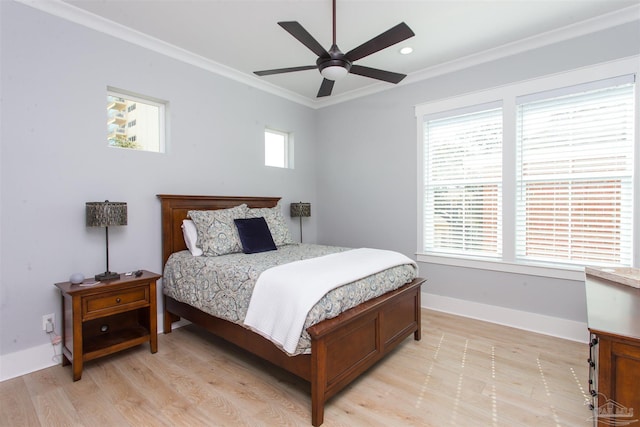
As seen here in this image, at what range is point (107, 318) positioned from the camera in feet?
9.12

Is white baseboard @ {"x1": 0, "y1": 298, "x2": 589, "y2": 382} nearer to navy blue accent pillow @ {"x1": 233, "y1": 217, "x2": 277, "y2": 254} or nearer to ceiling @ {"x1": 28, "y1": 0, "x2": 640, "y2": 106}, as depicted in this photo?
navy blue accent pillow @ {"x1": 233, "y1": 217, "x2": 277, "y2": 254}

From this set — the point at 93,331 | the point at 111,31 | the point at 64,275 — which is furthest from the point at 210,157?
the point at 93,331

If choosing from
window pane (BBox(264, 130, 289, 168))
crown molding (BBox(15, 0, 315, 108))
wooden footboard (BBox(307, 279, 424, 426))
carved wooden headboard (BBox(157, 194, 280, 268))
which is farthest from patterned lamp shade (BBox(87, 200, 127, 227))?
window pane (BBox(264, 130, 289, 168))

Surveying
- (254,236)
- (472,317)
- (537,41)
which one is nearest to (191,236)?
(254,236)

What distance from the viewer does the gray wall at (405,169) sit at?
2.94 metres

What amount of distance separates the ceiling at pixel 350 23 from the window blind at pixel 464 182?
28.4 inches

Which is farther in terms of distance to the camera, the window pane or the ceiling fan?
the window pane

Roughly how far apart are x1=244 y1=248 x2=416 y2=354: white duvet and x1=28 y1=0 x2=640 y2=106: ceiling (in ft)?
6.94

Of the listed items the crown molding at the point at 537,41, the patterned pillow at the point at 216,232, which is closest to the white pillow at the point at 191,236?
the patterned pillow at the point at 216,232

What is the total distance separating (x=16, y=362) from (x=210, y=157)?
2433mm

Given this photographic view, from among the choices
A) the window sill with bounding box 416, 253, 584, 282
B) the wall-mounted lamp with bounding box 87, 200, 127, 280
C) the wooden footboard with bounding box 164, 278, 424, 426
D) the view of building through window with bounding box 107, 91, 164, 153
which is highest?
the view of building through window with bounding box 107, 91, 164, 153

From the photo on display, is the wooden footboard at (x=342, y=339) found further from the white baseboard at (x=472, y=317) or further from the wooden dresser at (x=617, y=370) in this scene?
the wooden dresser at (x=617, y=370)

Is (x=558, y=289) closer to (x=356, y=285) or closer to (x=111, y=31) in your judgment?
(x=356, y=285)

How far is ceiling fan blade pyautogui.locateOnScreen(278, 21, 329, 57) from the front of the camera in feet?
6.20
